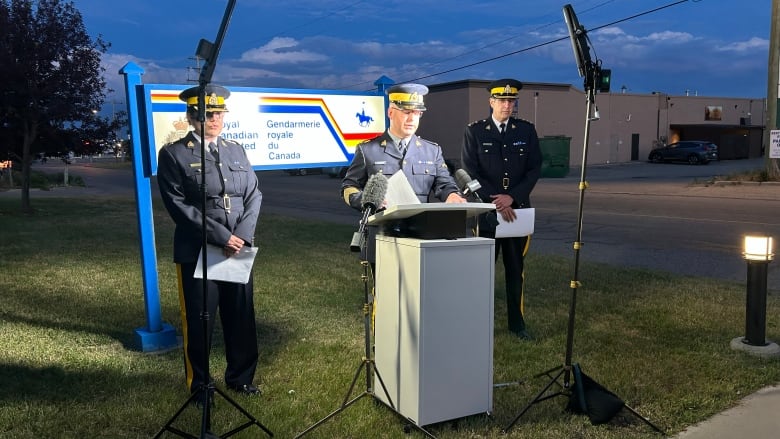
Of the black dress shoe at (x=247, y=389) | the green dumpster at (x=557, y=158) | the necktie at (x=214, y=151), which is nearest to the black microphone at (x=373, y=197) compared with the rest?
the necktie at (x=214, y=151)

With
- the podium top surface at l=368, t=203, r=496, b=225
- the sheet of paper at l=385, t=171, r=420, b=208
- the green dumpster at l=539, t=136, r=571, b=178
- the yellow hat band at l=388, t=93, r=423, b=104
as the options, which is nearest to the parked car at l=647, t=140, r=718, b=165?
the green dumpster at l=539, t=136, r=571, b=178

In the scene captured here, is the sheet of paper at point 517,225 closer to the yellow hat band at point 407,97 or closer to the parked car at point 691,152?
the yellow hat band at point 407,97

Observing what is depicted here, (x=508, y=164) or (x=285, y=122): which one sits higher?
(x=285, y=122)

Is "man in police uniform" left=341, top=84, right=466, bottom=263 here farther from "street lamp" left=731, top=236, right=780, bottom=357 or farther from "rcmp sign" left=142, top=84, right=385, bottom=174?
"street lamp" left=731, top=236, right=780, bottom=357

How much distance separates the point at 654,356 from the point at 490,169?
80.9 inches

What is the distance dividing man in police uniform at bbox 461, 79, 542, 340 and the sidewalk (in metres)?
1.86

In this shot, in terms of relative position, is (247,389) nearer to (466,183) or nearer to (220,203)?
(220,203)

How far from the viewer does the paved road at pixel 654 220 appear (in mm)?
9570

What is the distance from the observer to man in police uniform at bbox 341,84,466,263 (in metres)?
4.26

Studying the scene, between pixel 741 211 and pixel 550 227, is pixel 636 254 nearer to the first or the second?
pixel 550 227

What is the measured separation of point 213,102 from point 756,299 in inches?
182

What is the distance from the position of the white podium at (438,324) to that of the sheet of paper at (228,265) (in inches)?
36.8

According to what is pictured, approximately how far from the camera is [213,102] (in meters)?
4.00

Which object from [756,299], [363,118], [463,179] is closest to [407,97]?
[463,179]
